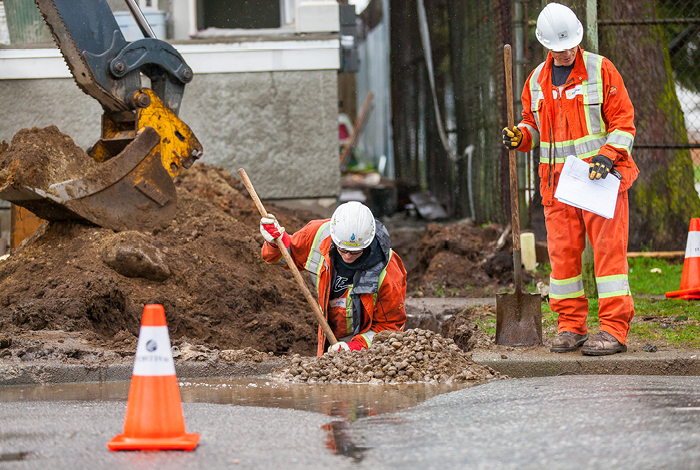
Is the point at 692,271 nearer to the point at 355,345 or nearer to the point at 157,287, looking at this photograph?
the point at 355,345

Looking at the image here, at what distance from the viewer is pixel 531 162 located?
994 cm

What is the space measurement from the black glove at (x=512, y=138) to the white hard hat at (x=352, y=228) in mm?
1090

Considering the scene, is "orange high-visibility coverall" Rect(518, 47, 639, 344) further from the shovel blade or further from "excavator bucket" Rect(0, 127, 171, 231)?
"excavator bucket" Rect(0, 127, 171, 231)

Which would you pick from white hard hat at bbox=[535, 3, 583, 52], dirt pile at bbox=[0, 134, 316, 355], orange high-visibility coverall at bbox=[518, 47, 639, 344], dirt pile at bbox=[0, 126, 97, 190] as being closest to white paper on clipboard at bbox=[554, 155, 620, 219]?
orange high-visibility coverall at bbox=[518, 47, 639, 344]

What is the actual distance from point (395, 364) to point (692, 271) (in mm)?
3565

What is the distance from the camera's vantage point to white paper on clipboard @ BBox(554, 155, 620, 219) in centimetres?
491

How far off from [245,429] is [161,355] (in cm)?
53

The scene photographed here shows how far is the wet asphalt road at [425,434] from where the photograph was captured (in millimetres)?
2900

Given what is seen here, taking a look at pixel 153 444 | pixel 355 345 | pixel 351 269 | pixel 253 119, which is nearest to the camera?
pixel 153 444

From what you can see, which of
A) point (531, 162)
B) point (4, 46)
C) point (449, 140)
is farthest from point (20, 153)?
point (449, 140)

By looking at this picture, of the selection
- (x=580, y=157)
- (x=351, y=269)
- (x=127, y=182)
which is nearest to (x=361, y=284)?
(x=351, y=269)

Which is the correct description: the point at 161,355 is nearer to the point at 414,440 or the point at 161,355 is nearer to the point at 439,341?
the point at 414,440

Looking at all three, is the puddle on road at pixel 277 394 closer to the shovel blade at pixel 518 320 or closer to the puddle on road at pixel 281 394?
the puddle on road at pixel 281 394

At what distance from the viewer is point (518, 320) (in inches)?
212
